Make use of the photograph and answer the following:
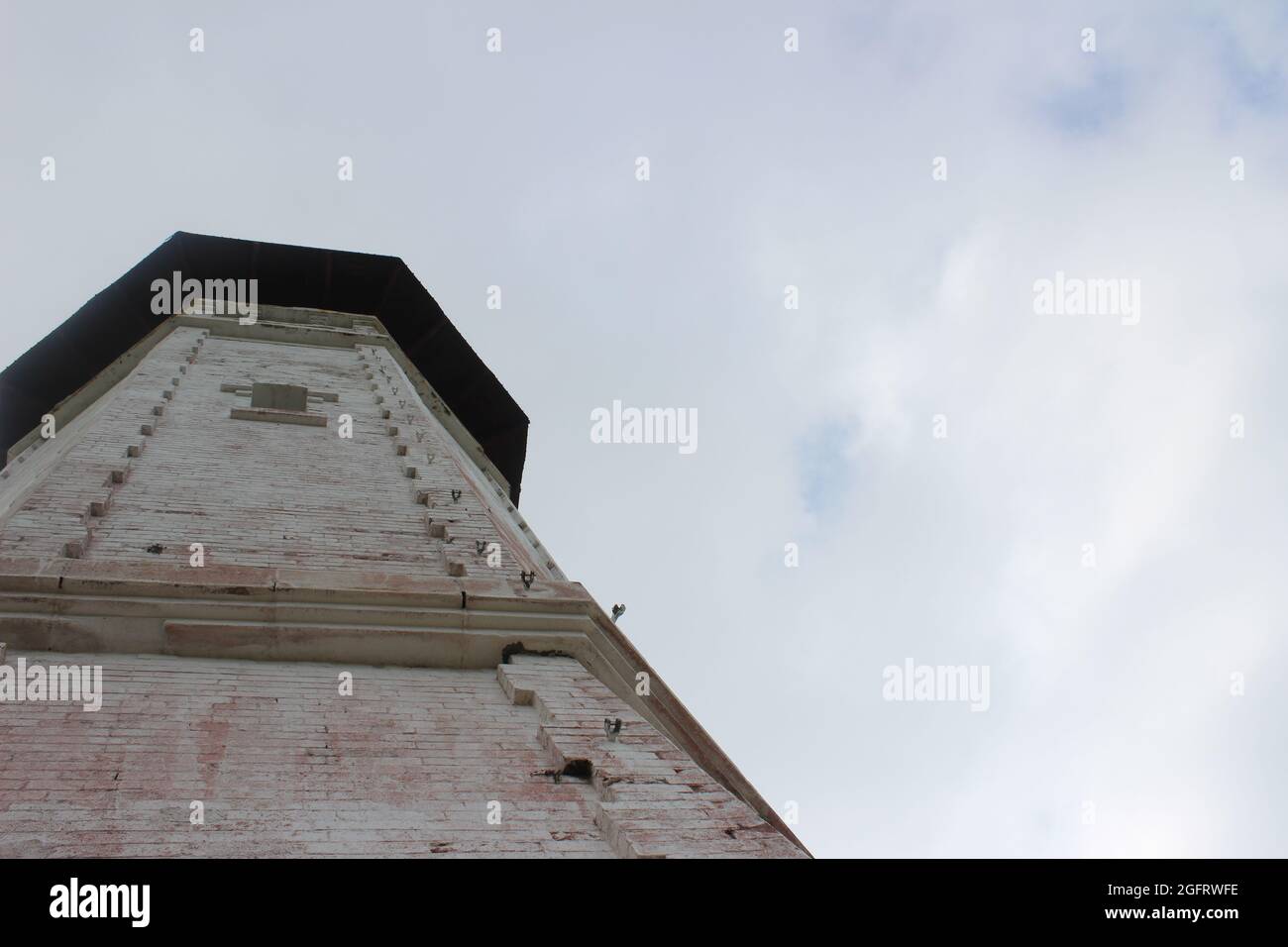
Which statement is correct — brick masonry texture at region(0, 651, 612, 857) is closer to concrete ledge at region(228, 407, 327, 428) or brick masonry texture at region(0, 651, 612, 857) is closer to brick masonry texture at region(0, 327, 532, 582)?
brick masonry texture at region(0, 327, 532, 582)

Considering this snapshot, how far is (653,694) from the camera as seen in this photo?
6.64 metres

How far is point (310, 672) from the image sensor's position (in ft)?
19.5

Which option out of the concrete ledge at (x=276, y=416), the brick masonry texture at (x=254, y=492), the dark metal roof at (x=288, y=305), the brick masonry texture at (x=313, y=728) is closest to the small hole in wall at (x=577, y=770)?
the brick masonry texture at (x=313, y=728)

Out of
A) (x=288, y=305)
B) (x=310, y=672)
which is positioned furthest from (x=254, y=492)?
(x=288, y=305)

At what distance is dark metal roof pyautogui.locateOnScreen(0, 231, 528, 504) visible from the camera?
56.4ft

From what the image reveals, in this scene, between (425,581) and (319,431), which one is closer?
(425,581)

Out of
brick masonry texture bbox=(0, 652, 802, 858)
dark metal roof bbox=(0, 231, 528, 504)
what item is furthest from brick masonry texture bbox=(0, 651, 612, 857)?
dark metal roof bbox=(0, 231, 528, 504)

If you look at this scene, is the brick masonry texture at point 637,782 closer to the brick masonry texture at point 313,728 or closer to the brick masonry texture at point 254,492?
the brick masonry texture at point 313,728
